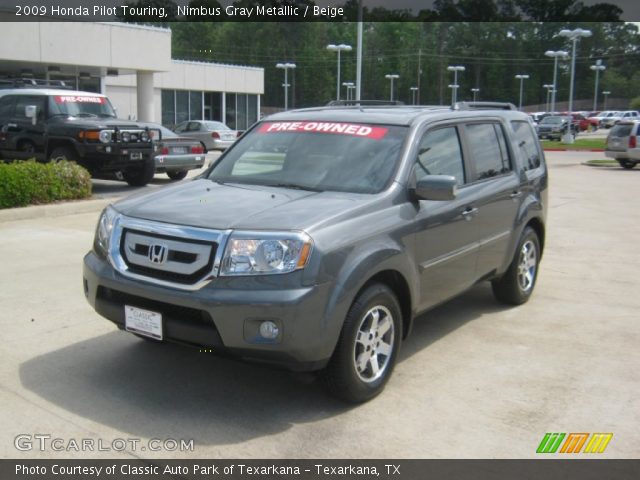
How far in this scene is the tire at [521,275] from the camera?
6535 mm

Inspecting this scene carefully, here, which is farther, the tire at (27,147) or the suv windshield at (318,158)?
the tire at (27,147)

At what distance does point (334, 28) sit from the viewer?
10794 centimetres

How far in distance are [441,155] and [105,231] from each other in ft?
8.22

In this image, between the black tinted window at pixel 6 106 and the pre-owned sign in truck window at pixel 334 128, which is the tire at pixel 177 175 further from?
A: the pre-owned sign in truck window at pixel 334 128

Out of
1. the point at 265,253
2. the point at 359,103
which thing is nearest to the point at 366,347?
the point at 265,253

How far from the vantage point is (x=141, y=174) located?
14836 mm

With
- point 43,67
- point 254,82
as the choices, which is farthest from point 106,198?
point 254,82

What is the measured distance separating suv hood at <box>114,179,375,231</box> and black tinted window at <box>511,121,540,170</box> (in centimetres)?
274

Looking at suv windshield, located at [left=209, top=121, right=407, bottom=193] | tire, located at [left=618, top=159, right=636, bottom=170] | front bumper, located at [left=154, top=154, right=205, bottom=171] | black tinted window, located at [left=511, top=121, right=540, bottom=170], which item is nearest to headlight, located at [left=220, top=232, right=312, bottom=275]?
suv windshield, located at [left=209, top=121, right=407, bottom=193]

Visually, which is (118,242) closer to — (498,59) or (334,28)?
(334,28)

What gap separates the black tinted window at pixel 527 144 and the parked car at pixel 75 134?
29.2 ft

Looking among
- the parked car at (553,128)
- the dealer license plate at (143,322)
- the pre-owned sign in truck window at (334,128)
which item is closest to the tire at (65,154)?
the pre-owned sign in truck window at (334,128)

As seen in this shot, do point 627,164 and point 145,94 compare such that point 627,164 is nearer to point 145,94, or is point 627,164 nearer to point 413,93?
point 145,94
